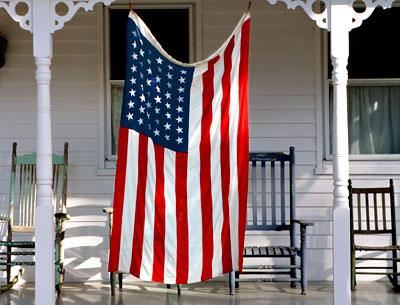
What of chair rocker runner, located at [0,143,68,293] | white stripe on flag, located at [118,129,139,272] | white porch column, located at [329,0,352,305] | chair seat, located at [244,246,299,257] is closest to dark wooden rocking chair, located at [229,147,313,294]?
chair seat, located at [244,246,299,257]

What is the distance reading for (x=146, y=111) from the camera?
17.3 feet

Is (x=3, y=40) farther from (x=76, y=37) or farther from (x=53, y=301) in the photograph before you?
(x=53, y=301)

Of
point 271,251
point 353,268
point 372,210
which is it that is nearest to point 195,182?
point 271,251

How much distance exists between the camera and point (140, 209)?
523 centimetres

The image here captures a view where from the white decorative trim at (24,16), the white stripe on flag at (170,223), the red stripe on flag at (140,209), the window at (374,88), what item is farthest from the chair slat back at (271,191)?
the white decorative trim at (24,16)

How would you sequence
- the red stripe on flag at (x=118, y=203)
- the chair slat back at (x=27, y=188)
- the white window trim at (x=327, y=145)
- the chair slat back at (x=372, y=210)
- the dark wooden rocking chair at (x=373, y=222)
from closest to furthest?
the red stripe on flag at (x=118, y=203)
the dark wooden rocking chair at (x=373, y=222)
the chair slat back at (x=372, y=210)
the chair slat back at (x=27, y=188)
the white window trim at (x=327, y=145)

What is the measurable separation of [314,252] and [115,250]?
2.57 meters

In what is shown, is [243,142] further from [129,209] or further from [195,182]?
[129,209]

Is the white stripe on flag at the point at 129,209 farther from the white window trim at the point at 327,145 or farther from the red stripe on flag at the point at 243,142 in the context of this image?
the white window trim at the point at 327,145

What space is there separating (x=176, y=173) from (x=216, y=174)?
0.95ft

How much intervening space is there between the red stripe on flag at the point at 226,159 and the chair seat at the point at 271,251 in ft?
3.44

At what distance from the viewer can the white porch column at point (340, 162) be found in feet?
→ 17.7

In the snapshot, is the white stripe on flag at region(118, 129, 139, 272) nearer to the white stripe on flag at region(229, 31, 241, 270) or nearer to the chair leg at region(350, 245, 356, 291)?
the white stripe on flag at region(229, 31, 241, 270)

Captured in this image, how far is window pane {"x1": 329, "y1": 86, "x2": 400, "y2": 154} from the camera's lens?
720 centimetres
